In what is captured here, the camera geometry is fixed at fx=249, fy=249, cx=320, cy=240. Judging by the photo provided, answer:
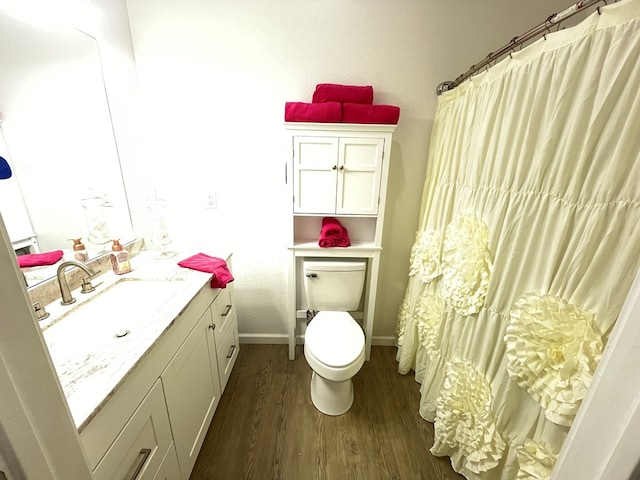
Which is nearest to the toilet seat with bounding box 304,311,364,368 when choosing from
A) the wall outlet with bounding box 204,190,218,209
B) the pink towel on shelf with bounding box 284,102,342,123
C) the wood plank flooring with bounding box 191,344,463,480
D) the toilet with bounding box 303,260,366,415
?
the toilet with bounding box 303,260,366,415

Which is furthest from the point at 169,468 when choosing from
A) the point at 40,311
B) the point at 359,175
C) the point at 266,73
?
the point at 266,73

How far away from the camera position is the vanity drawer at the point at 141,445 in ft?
2.14

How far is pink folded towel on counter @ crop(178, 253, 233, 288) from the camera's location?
4.19 feet

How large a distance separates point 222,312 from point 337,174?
1.04 metres

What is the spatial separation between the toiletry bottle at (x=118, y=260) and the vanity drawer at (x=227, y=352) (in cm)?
61

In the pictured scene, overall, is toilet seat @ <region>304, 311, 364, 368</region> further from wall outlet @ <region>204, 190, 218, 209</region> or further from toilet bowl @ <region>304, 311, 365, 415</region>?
wall outlet @ <region>204, 190, 218, 209</region>

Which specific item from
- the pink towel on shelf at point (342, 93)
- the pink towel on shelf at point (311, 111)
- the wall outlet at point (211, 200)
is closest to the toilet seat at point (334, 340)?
the wall outlet at point (211, 200)

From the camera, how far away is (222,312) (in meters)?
1.44

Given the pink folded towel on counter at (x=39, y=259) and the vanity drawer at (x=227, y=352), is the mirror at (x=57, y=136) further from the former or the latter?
the vanity drawer at (x=227, y=352)

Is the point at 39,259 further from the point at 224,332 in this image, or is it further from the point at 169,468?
the point at 169,468

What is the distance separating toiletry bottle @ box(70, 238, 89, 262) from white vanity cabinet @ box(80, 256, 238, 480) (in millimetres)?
590

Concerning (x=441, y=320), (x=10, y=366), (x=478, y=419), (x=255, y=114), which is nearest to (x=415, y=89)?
(x=255, y=114)

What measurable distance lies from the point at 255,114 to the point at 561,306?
166cm

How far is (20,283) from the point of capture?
32 cm
